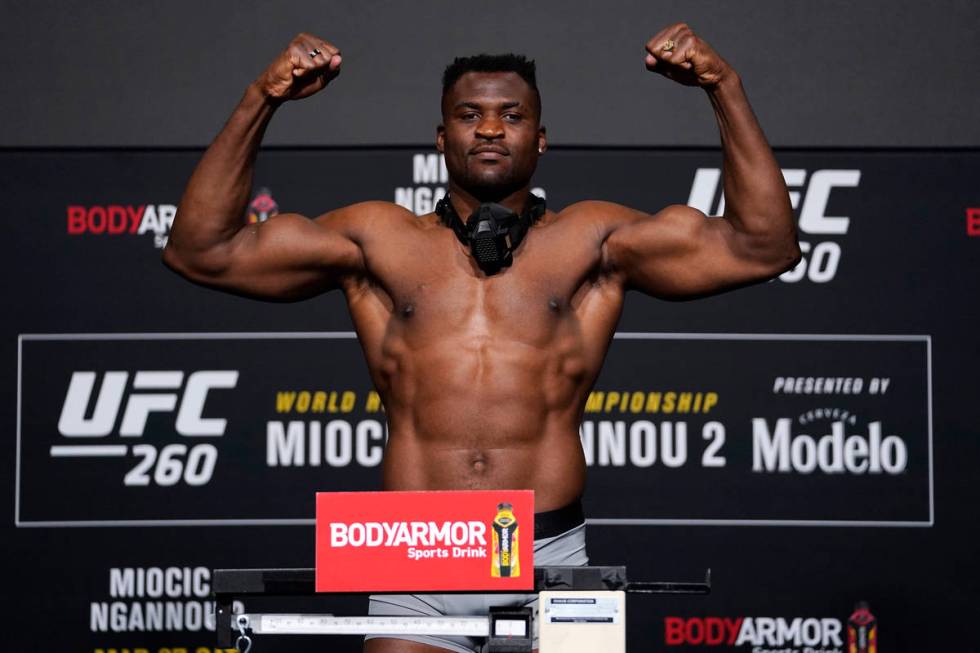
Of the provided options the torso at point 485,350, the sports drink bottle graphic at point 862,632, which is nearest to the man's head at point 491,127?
the torso at point 485,350

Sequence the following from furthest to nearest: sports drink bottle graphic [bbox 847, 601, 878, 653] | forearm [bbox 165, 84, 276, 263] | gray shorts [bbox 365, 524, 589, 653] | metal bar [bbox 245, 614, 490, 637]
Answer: sports drink bottle graphic [bbox 847, 601, 878, 653] → forearm [bbox 165, 84, 276, 263] → gray shorts [bbox 365, 524, 589, 653] → metal bar [bbox 245, 614, 490, 637]

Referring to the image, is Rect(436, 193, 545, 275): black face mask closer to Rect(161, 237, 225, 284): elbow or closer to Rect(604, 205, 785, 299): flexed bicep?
Rect(604, 205, 785, 299): flexed bicep

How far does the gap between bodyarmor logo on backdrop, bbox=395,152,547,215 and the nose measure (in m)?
1.25

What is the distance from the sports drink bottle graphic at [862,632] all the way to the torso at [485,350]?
1505 mm

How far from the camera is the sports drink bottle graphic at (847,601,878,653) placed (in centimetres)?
350

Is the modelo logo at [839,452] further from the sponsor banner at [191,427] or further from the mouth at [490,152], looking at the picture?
the mouth at [490,152]

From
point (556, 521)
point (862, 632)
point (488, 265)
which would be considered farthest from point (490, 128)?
point (862, 632)

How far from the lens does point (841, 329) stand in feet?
11.7

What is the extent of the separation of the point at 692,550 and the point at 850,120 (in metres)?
1.27

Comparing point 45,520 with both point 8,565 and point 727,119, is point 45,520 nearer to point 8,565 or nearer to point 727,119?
point 8,565

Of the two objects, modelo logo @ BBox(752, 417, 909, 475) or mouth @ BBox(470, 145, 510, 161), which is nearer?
mouth @ BBox(470, 145, 510, 161)

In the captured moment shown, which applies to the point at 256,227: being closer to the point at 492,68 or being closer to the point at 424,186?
the point at 492,68

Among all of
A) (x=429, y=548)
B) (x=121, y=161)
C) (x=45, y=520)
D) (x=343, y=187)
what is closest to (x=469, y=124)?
(x=429, y=548)

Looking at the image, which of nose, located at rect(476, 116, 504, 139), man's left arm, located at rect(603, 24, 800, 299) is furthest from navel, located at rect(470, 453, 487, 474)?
nose, located at rect(476, 116, 504, 139)
